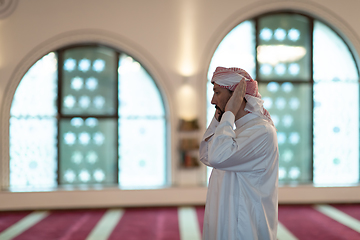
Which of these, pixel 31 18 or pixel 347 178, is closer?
pixel 31 18

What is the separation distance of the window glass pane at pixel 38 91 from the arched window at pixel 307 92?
3021 mm

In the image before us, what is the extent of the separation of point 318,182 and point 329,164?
0.43m

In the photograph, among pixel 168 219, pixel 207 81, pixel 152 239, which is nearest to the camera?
pixel 152 239

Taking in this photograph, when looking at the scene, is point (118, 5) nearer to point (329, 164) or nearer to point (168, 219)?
point (168, 219)

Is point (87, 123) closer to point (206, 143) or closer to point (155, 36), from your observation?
point (155, 36)

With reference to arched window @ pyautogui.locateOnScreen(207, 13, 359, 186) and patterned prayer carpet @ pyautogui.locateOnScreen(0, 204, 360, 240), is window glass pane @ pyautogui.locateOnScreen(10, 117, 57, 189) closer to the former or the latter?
patterned prayer carpet @ pyautogui.locateOnScreen(0, 204, 360, 240)

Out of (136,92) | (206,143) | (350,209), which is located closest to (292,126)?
(350,209)

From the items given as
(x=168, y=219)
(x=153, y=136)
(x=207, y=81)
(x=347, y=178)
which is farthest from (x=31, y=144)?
(x=347, y=178)

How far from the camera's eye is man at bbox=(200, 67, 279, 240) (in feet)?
5.08

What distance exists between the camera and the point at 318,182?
6203 millimetres

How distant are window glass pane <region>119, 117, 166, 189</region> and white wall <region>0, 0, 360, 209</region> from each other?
355 millimetres

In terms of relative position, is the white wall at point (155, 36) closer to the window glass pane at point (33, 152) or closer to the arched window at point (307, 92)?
the window glass pane at point (33, 152)

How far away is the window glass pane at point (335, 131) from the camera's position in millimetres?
6219

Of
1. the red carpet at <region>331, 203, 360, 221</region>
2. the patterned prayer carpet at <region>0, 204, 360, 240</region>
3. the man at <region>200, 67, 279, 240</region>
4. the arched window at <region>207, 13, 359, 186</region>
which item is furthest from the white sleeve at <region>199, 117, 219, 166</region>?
the red carpet at <region>331, 203, 360, 221</region>
